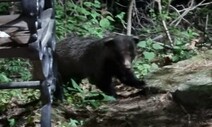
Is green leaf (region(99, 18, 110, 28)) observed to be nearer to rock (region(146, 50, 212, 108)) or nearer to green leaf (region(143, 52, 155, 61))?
green leaf (region(143, 52, 155, 61))

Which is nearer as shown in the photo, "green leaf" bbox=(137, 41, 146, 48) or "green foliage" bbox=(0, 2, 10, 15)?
"green leaf" bbox=(137, 41, 146, 48)

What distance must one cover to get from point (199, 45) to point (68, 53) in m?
2.38

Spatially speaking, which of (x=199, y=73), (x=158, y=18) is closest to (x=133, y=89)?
(x=199, y=73)

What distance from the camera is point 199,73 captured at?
197 inches

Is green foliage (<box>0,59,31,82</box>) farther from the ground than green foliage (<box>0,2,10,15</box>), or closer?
closer

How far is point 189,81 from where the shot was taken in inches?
185

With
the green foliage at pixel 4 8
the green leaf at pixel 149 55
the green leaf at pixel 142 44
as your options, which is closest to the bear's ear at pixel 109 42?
the green leaf at pixel 149 55

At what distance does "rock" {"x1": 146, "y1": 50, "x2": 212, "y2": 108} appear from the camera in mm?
4336

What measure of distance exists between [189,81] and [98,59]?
2.27 m

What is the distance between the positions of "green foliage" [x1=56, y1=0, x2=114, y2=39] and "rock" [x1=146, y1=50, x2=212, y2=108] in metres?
2.75

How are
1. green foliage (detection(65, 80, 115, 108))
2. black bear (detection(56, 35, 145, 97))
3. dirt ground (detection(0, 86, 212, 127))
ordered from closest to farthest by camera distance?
dirt ground (detection(0, 86, 212, 127)) < green foliage (detection(65, 80, 115, 108)) < black bear (detection(56, 35, 145, 97))

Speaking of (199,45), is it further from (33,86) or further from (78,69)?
(33,86)

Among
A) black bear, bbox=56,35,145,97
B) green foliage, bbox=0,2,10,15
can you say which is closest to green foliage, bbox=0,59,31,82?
black bear, bbox=56,35,145,97

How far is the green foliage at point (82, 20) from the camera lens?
840cm
